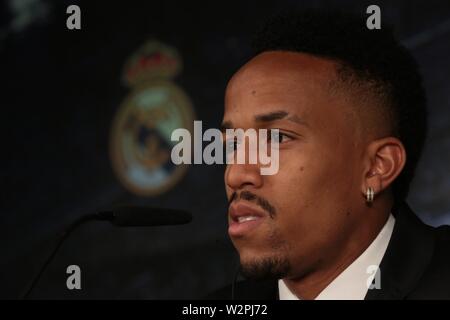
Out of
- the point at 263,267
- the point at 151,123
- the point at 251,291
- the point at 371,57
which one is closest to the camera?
the point at 263,267

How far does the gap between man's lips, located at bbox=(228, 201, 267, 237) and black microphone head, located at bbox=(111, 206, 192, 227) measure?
0.15 metres

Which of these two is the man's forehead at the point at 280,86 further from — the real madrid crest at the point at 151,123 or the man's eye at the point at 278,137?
the real madrid crest at the point at 151,123

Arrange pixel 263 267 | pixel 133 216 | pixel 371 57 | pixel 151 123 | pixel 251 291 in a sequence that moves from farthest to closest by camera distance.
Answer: pixel 151 123, pixel 251 291, pixel 371 57, pixel 263 267, pixel 133 216

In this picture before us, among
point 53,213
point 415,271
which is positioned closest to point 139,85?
point 53,213

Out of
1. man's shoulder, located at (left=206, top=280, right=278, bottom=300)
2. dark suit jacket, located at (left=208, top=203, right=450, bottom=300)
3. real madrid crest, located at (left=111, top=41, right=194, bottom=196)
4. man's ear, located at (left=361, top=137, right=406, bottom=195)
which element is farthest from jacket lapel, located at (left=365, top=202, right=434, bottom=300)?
real madrid crest, located at (left=111, top=41, right=194, bottom=196)

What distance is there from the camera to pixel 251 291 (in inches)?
74.7

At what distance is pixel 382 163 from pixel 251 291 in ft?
1.63

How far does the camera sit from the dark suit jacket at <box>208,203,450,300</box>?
1.60 metres

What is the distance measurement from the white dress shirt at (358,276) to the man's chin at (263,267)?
0.46 ft

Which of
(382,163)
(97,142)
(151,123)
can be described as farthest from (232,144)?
(97,142)

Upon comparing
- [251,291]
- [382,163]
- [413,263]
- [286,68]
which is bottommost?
[251,291]

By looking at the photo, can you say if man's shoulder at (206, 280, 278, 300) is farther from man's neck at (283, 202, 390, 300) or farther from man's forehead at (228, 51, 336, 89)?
man's forehead at (228, 51, 336, 89)

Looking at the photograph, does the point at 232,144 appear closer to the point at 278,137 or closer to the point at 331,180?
the point at 278,137

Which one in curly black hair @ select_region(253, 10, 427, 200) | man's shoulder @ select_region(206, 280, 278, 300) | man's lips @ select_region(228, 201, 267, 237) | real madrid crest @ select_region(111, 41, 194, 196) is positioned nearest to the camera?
man's lips @ select_region(228, 201, 267, 237)
